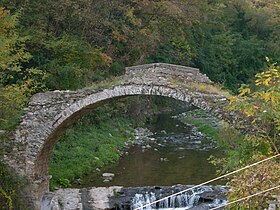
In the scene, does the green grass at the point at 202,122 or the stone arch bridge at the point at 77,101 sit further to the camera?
the green grass at the point at 202,122

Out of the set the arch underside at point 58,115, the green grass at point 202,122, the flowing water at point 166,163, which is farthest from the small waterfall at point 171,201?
the green grass at point 202,122

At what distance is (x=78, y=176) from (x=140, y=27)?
890 centimetres

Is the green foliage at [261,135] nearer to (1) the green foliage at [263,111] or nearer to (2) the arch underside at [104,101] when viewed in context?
(1) the green foliage at [263,111]

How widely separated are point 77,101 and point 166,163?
6.40 metres

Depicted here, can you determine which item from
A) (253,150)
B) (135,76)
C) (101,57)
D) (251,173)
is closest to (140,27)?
(101,57)

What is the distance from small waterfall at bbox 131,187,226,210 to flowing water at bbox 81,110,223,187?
4.69ft

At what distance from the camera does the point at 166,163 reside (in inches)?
664

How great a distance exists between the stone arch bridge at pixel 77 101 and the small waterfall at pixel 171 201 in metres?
2.60

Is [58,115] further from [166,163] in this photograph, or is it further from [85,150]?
[85,150]

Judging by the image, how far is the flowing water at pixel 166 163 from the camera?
15.2m

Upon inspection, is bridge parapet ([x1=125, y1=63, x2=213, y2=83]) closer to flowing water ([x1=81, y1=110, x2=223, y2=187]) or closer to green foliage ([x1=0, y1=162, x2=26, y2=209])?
green foliage ([x1=0, y1=162, x2=26, y2=209])

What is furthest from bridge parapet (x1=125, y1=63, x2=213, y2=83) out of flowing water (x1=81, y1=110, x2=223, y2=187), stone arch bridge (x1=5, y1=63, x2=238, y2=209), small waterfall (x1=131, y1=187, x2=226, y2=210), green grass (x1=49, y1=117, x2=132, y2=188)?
green grass (x1=49, y1=117, x2=132, y2=188)

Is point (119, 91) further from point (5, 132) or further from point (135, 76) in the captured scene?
point (5, 132)

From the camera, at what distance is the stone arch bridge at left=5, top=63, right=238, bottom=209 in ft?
35.1
